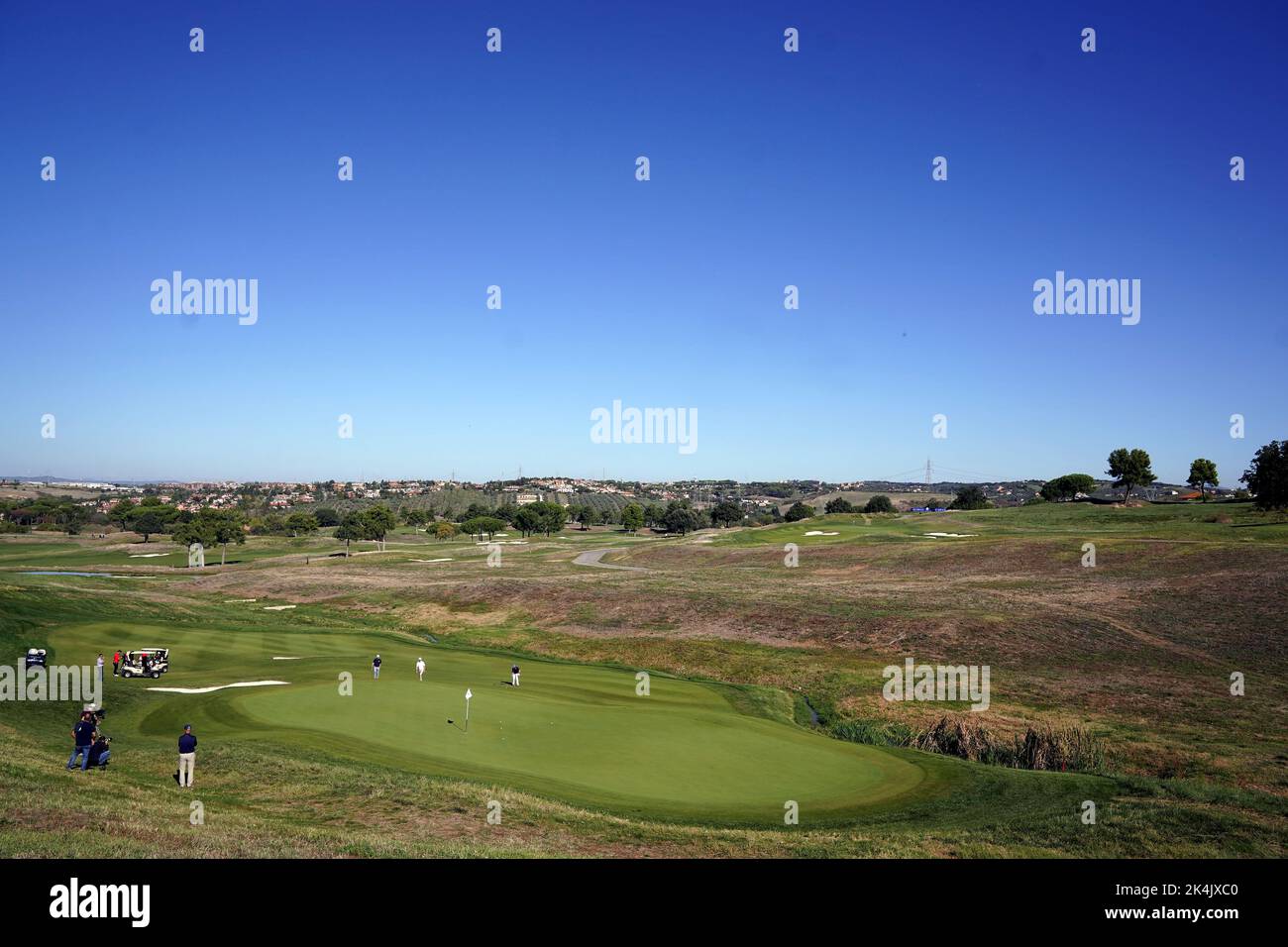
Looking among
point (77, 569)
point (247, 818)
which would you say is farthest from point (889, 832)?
point (77, 569)

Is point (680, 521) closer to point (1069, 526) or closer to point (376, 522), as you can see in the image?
point (376, 522)

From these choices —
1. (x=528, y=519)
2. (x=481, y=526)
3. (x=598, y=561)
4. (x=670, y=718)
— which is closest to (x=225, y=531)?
(x=598, y=561)

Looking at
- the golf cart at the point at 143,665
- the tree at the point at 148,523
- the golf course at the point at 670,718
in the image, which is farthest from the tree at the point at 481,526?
the golf cart at the point at 143,665

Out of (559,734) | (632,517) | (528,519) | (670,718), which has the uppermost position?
(559,734)

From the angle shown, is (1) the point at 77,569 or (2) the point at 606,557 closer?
(1) the point at 77,569

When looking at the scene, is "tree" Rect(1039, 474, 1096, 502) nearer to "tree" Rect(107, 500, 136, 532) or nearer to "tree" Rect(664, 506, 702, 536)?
"tree" Rect(664, 506, 702, 536)
